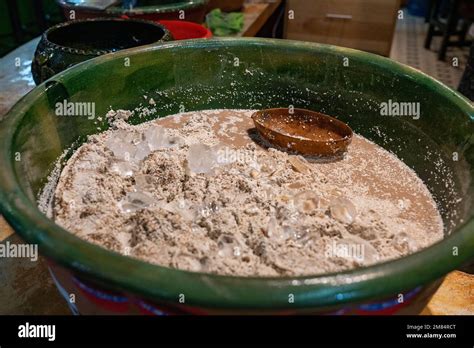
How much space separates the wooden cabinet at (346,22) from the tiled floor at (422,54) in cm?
98

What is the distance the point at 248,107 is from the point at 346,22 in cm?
206

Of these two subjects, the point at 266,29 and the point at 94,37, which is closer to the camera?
the point at 94,37

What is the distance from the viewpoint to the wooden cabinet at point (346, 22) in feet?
10.1

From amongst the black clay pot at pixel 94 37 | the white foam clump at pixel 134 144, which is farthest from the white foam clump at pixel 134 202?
the black clay pot at pixel 94 37

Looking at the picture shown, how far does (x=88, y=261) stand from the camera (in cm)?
60

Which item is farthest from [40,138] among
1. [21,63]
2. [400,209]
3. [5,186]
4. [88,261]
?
[21,63]

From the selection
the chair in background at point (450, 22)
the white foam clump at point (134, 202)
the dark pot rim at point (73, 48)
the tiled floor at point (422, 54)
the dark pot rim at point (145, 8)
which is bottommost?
the tiled floor at point (422, 54)

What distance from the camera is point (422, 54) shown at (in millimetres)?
4477

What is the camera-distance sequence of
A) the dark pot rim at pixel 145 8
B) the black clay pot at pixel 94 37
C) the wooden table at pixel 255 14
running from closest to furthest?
1. the black clay pot at pixel 94 37
2. the dark pot rim at pixel 145 8
3. the wooden table at pixel 255 14

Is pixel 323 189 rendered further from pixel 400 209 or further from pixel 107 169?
pixel 107 169

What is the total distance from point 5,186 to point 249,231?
0.42 metres

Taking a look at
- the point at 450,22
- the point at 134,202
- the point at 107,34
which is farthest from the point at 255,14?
the point at 450,22

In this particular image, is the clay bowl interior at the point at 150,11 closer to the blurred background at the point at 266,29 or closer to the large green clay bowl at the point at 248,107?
the blurred background at the point at 266,29

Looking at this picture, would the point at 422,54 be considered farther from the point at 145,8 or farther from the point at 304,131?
the point at 304,131
